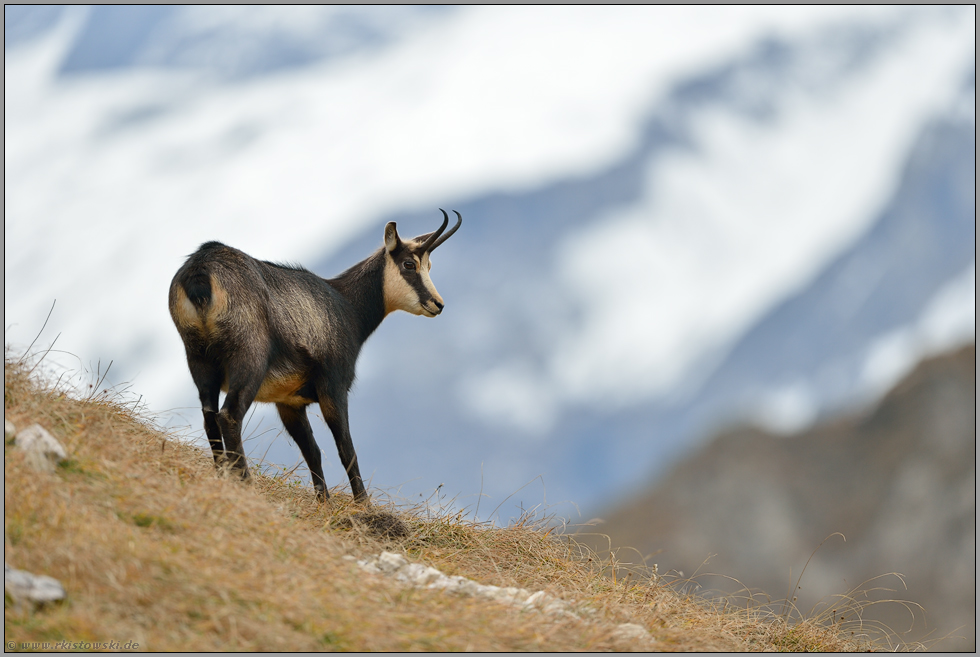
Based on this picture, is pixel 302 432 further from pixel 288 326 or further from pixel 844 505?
pixel 844 505

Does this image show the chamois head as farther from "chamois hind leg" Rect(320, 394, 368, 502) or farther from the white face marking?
"chamois hind leg" Rect(320, 394, 368, 502)

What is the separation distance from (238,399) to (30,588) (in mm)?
2382

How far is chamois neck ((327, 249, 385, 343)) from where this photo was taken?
838 cm

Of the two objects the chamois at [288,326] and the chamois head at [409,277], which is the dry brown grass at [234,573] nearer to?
the chamois at [288,326]

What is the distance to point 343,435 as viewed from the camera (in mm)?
7445

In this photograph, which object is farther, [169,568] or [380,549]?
[380,549]

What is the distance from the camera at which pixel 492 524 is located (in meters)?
7.70

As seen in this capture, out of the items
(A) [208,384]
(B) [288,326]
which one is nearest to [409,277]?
(B) [288,326]

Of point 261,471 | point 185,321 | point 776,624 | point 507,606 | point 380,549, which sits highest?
point 185,321

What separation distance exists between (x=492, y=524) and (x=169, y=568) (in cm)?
362

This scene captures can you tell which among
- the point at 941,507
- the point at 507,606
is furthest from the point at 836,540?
the point at 507,606

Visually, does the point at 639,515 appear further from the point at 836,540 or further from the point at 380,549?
the point at 380,549

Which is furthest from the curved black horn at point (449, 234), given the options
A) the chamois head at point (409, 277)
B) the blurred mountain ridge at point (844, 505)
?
the blurred mountain ridge at point (844, 505)

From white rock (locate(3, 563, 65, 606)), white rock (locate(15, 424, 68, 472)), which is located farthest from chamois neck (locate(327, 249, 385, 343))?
white rock (locate(3, 563, 65, 606))
